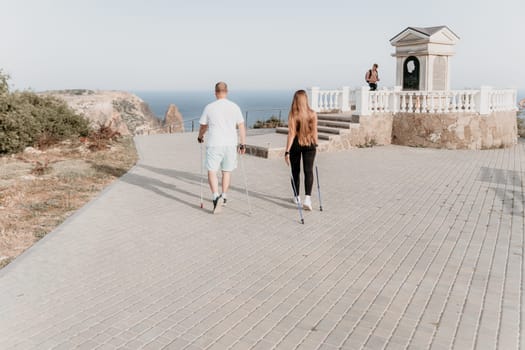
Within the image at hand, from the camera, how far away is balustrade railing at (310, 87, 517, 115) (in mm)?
16969

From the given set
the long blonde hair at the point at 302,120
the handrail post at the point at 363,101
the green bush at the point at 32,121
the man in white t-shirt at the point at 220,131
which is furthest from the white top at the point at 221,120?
the handrail post at the point at 363,101

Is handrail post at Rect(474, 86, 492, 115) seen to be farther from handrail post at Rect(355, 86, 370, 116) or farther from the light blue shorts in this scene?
the light blue shorts

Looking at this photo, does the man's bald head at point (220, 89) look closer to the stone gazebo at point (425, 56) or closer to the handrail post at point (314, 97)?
the handrail post at point (314, 97)

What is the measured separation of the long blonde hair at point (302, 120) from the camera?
8078mm

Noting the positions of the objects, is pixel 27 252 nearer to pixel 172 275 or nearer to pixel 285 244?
pixel 172 275

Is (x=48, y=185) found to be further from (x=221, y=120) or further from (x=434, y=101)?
(x=434, y=101)

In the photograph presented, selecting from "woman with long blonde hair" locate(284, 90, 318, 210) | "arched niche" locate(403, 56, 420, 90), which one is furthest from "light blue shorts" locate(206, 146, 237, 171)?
"arched niche" locate(403, 56, 420, 90)

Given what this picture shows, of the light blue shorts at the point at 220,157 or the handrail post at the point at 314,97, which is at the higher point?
the handrail post at the point at 314,97

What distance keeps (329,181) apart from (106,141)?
915 cm

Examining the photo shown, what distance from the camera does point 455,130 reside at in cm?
1700

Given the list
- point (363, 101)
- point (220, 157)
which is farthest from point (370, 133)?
point (220, 157)

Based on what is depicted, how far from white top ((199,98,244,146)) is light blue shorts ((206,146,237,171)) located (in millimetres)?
78

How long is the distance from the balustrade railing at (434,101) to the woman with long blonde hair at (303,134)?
9.51 m

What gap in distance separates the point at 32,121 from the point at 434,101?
13012 mm
